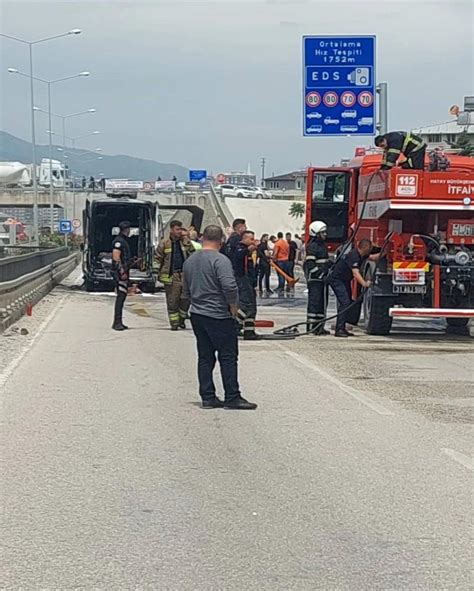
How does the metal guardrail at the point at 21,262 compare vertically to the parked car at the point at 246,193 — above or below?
below

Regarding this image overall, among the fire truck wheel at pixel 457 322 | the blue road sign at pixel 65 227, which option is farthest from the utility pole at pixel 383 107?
the blue road sign at pixel 65 227

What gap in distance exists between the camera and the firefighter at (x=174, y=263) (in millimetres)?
17344

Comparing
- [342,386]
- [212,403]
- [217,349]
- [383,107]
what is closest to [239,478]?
[217,349]

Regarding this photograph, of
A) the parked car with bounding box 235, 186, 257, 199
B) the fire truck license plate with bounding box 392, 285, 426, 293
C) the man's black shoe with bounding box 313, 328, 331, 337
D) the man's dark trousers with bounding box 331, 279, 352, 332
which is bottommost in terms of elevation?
the man's black shoe with bounding box 313, 328, 331, 337

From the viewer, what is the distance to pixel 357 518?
6.32 m

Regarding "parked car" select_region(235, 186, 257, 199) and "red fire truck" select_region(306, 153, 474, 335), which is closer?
"red fire truck" select_region(306, 153, 474, 335)

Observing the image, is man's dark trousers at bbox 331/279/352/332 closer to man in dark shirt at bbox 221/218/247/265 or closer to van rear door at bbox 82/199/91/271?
man in dark shirt at bbox 221/218/247/265

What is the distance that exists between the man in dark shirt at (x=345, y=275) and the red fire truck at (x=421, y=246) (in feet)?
0.78

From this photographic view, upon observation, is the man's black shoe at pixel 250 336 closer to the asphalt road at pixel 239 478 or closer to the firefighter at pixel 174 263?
the firefighter at pixel 174 263

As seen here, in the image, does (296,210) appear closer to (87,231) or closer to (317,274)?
(87,231)

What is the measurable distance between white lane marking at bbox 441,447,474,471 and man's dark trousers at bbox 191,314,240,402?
2.27 meters

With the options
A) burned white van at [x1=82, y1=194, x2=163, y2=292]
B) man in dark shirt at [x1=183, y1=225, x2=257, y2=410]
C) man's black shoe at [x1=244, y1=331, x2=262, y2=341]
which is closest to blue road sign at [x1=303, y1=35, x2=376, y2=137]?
burned white van at [x1=82, y1=194, x2=163, y2=292]

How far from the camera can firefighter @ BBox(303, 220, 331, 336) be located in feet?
55.0

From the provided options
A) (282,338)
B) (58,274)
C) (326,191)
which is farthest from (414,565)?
(58,274)
